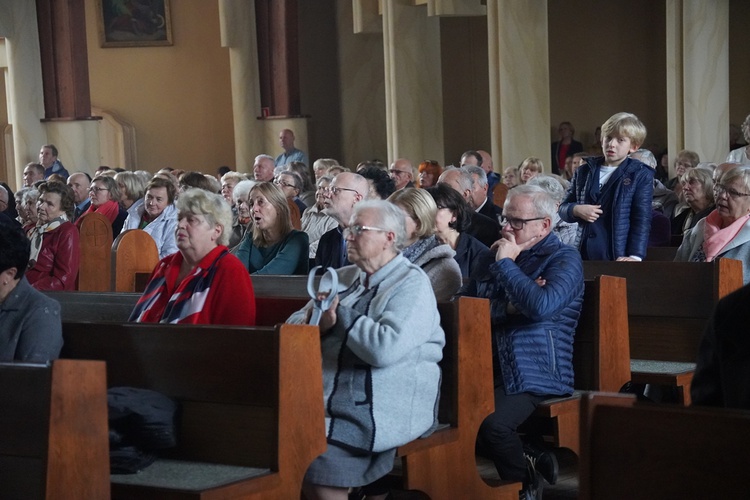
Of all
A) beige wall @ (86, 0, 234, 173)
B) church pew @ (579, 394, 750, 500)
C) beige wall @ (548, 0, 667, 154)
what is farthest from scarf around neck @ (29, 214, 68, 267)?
beige wall @ (86, 0, 234, 173)

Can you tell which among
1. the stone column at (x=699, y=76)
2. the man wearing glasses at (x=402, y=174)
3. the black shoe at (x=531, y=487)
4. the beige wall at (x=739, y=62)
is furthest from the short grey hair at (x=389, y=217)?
the beige wall at (x=739, y=62)

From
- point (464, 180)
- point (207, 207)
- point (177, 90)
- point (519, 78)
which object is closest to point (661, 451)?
point (207, 207)

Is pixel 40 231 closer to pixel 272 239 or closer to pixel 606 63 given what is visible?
pixel 272 239

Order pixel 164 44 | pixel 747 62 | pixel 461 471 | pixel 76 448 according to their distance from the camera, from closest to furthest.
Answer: pixel 76 448 < pixel 461 471 < pixel 747 62 < pixel 164 44

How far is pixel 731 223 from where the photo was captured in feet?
18.0

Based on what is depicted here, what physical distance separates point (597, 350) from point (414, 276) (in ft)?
3.57

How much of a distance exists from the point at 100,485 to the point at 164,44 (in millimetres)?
18573

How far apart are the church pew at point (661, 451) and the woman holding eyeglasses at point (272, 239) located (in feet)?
12.6

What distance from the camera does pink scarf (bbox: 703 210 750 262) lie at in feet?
17.8

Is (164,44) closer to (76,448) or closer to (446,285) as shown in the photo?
(446,285)

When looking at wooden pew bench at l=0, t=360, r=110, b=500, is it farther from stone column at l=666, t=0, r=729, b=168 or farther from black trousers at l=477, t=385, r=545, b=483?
stone column at l=666, t=0, r=729, b=168

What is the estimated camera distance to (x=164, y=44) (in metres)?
21.1

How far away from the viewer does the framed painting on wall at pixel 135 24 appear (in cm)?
2091

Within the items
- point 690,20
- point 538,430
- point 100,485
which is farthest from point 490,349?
point 690,20
